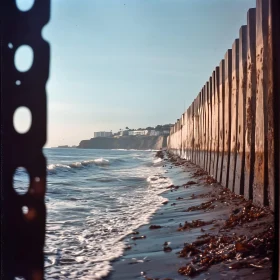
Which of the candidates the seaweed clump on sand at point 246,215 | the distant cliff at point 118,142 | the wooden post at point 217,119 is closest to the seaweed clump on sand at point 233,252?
the seaweed clump on sand at point 246,215

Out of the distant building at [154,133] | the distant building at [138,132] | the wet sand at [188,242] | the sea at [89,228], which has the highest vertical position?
the distant building at [138,132]

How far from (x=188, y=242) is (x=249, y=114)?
5.84ft

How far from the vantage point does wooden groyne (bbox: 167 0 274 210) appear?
3819 mm

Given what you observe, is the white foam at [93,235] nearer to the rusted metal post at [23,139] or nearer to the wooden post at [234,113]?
the wooden post at [234,113]

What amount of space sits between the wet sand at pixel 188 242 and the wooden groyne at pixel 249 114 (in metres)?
0.30

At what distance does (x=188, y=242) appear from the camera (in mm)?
3822

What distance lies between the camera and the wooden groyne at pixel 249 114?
3819mm

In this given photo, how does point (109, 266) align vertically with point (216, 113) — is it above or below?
below

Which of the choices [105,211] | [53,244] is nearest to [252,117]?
[53,244]

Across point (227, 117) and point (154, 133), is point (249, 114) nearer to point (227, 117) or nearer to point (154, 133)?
point (227, 117)

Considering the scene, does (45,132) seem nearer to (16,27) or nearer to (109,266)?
(16,27)

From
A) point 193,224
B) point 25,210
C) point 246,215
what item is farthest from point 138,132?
point 25,210

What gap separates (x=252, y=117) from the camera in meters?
4.62

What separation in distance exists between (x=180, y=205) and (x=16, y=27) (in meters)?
5.94
